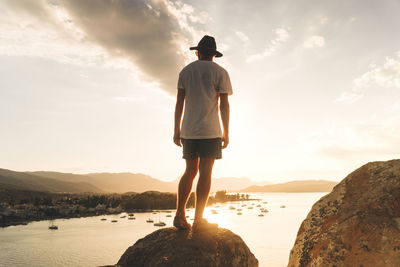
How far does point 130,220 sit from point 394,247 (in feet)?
367

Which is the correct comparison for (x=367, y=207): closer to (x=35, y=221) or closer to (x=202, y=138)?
(x=202, y=138)

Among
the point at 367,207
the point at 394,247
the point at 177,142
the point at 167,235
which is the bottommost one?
the point at 167,235

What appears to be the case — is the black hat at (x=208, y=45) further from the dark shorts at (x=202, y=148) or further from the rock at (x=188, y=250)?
the rock at (x=188, y=250)

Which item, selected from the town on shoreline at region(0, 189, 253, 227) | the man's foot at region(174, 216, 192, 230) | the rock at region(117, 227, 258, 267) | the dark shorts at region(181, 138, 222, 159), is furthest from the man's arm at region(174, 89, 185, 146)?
the town on shoreline at region(0, 189, 253, 227)

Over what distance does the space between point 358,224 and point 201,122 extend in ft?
9.58

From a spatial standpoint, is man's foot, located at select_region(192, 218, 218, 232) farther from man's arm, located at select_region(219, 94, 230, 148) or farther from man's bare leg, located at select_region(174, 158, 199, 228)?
man's arm, located at select_region(219, 94, 230, 148)

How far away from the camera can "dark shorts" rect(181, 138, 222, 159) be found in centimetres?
507

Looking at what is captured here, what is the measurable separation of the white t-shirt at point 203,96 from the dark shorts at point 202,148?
0.10 m

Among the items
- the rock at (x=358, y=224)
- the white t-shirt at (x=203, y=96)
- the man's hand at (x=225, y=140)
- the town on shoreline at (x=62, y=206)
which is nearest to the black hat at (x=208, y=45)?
the white t-shirt at (x=203, y=96)

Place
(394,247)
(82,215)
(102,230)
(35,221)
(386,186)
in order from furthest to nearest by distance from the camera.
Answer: (82,215)
(35,221)
(102,230)
(386,186)
(394,247)

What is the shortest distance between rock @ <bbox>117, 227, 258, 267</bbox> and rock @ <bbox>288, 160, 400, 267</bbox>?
5.95ft

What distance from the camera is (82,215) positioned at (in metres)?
114

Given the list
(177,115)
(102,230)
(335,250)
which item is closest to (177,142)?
(177,115)

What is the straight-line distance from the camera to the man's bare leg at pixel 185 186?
525 centimetres
